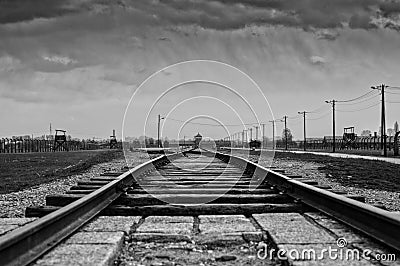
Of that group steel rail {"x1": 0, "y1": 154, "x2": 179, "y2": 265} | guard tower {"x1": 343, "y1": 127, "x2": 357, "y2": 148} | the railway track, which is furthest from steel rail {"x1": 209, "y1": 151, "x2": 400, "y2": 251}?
guard tower {"x1": 343, "y1": 127, "x2": 357, "y2": 148}

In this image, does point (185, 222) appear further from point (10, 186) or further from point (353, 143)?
point (353, 143)

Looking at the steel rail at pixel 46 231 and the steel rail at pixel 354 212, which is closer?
the steel rail at pixel 46 231

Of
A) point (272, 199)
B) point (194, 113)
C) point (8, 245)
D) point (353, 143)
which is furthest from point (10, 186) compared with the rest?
point (353, 143)

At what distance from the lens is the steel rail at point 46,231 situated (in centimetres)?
258

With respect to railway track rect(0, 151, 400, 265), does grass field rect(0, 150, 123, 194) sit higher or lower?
lower

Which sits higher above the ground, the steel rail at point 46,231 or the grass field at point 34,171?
the steel rail at point 46,231

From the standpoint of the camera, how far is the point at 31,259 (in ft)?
9.09

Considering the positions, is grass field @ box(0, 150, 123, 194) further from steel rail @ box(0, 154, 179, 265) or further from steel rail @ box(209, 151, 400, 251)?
steel rail @ box(209, 151, 400, 251)

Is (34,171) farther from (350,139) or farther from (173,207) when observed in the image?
(350,139)

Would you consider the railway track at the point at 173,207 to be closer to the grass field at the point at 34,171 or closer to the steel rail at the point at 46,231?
the steel rail at the point at 46,231

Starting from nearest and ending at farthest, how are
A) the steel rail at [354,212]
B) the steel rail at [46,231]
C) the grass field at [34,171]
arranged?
1. the steel rail at [46,231]
2. the steel rail at [354,212]
3. the grass field at [34,171]

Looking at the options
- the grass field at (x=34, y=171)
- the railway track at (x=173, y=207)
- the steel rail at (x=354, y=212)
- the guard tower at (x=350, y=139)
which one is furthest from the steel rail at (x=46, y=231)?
the guard tower at (x=350, y=139)

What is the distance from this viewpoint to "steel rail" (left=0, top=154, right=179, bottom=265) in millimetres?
2580

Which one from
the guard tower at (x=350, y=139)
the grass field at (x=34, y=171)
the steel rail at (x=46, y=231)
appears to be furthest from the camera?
the guard tower at (x=350, y=139)
